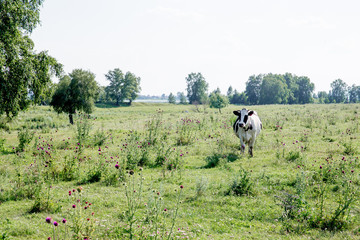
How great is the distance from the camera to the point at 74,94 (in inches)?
1081

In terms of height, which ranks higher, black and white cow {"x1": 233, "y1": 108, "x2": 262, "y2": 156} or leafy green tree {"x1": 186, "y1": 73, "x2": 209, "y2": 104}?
leafy green tree {"x1": 186, "y1": 73, "x2": 209, "y2": 104}

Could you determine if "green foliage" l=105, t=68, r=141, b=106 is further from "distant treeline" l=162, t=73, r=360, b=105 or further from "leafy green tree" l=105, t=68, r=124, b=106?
"distant treeline" l=162, t=73, r=360, b=105

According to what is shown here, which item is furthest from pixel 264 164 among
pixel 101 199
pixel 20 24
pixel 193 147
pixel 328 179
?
pixel 20 24

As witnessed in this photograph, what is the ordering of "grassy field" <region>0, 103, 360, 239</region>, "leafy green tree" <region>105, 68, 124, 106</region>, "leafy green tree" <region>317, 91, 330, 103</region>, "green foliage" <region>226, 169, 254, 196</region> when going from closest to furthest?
"grassy field" <region>0, 103, 360, 239</region>
"green foliage" <region>226, 169, 254, 196</region>
"leafy green tree" <region>105, 68, 124, 106</region>
"leafy green tree" <region>317, 91, 330, 103</region>

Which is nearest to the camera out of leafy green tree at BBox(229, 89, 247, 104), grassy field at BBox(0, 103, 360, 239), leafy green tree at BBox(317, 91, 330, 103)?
grassy field at BBox(0, 103, 360, 239)

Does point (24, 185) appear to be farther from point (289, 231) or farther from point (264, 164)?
point (264, 164)

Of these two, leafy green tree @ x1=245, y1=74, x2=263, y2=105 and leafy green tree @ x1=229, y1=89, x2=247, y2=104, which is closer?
leafy green tree @ x1=245, y1=74, x2=263, y2=105

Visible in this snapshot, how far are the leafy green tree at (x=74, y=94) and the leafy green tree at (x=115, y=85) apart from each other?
6899cm

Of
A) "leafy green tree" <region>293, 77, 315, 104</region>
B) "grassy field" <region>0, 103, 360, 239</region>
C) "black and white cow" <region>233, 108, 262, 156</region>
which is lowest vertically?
"grassy field" <region>0, 103, 360, 239</region>

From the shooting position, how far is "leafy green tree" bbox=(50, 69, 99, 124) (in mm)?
27141

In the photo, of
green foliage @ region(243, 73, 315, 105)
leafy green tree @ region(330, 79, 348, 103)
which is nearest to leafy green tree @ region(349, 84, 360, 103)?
leafy green tree @ region(330, 79, 348, 103)

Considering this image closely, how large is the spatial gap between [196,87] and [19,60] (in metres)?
112

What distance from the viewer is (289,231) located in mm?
5266

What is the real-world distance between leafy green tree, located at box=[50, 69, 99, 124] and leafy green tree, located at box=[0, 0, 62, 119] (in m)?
13.2
